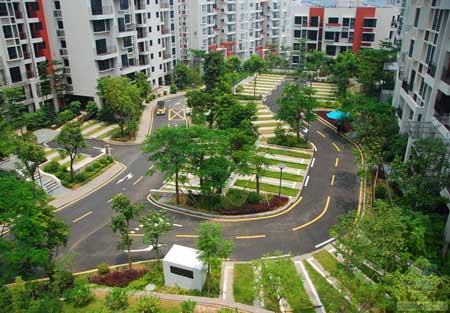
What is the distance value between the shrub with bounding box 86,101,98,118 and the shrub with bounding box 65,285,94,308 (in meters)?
35.8

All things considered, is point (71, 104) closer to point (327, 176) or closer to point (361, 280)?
point (327, 176)

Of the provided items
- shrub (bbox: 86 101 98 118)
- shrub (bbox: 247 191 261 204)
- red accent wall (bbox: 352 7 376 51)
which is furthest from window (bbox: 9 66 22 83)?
red accent wall (bbox: 352 7 376 51)

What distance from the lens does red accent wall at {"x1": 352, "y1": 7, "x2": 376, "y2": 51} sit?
7481 cm

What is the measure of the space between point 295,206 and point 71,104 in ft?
117

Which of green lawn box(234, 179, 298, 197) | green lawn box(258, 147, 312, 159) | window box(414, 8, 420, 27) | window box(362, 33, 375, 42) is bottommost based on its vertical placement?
green lawn box(234, 179, 298, 197)

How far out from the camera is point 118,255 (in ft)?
82.3

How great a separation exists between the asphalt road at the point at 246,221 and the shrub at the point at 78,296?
4.39m

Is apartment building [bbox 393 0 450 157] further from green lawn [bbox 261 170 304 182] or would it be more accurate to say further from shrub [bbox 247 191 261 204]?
shrub [bbox 247 191 261 204]

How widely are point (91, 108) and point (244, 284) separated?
3845 centimetres

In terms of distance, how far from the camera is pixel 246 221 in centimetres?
2828

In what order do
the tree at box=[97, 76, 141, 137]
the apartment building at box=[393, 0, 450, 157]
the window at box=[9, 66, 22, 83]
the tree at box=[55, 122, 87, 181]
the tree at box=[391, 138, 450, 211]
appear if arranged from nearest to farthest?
the tree at box=[391, 138, 450, 211] → the apartment building at box=[393, 0, 450, 157] → the tree at box=[55, 122, 87, 181] → the tree at box=[97, 76, 141, 137] → the window at box=[9, 66, 22, 83]

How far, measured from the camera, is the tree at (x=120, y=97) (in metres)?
44.3

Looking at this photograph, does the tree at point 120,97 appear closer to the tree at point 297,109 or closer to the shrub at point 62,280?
the tree at point 297,109

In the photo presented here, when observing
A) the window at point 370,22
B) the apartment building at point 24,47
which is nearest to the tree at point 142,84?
the apartment building at point 24,47
